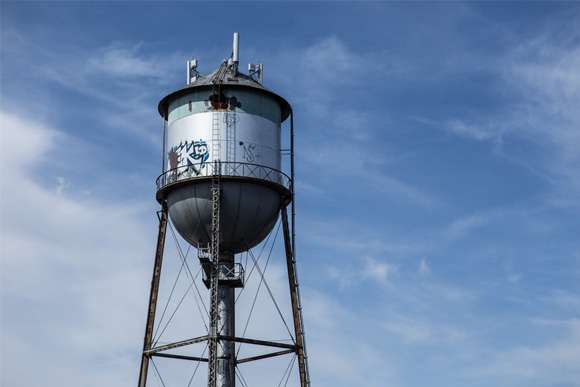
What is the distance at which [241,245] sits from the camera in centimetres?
3778

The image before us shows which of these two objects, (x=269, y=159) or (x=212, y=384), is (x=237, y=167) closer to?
(x=269, y=159)

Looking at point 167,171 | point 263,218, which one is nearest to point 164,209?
point 167,171

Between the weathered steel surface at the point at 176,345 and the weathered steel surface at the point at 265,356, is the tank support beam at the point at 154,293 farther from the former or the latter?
the weathered steel surface at the point at 265,356

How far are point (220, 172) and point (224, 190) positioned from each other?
72 centimetres

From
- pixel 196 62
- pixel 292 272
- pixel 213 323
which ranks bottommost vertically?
pixel 213 323

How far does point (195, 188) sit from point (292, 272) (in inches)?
209

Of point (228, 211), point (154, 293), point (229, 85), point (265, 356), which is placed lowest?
point (265, 356)

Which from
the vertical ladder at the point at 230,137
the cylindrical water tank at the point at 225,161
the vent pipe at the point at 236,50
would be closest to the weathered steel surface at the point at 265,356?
the cylindrical water tank at the point at 225,161

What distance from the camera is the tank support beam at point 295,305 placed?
36.6 meters

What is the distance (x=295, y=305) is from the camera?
37.5 metres

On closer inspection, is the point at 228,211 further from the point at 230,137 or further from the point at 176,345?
the point at 176,345

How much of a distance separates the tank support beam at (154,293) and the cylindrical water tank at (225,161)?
872mm

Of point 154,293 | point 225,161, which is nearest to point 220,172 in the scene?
point 225,161

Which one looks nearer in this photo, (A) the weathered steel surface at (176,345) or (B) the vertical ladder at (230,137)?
(A) the weathered steel surface at (176,345)
